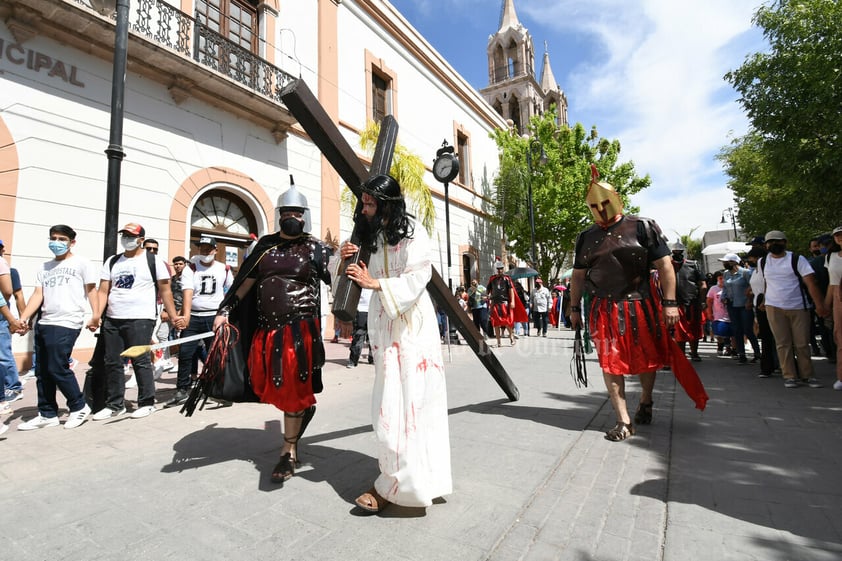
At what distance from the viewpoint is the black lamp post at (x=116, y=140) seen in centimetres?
452

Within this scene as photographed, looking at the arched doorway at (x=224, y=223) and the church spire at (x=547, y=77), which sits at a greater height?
the church spire at (x=547, y=77)

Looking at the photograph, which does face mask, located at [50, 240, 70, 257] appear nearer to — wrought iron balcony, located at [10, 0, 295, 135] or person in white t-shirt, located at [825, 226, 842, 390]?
wrought iron balcony, located at [10, 0, 295, 135]

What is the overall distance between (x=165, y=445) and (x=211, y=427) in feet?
1.68

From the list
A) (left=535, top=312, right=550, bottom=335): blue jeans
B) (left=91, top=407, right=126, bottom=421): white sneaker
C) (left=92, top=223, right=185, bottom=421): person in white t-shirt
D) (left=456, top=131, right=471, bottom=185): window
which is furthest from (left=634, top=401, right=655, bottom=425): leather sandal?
(left=456, top=131, right=471, bottom=185): window

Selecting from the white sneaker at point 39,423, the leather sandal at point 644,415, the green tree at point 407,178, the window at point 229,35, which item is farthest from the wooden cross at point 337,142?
the green tree at point 407,178

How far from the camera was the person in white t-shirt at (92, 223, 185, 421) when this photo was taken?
162 inches

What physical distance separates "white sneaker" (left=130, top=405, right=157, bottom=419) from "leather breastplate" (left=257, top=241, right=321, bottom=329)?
236 centimetres

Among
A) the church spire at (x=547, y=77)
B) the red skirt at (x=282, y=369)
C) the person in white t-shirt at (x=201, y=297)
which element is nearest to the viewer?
the red skirt at (x=282, y=369)

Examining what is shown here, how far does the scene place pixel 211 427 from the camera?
3.77m

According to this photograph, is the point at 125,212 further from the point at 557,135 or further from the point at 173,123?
the point at 557,135

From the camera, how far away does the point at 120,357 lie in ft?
13.5

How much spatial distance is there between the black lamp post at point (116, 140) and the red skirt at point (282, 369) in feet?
9.72

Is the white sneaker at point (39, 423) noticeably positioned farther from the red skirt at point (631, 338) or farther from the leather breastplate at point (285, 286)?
the red skirt at point (631, 338)

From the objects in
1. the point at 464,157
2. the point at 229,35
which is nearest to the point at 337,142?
the point at 229,35
